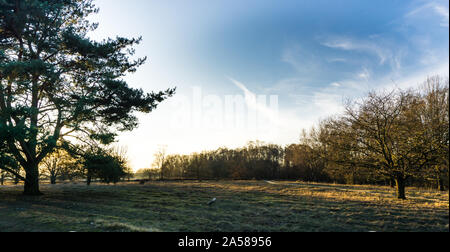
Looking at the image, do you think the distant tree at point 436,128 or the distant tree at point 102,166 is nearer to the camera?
the distant tree at point 436,128

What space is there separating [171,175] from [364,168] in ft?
201

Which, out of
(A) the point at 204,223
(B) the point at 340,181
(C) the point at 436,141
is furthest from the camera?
(B) the point at 340,181

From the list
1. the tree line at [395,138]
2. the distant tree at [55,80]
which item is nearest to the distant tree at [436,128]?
the tree line at [395,138]

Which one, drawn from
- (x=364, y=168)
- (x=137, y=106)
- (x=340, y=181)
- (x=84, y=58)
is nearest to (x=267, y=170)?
(x=340, y=181)

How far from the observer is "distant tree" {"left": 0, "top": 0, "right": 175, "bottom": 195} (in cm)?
1380

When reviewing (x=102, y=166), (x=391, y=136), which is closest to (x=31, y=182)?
(x=102, y=166)

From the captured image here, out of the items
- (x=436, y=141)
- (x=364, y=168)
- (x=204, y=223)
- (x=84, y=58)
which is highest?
(x=84, y=58)

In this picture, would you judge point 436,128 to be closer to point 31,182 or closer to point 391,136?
point 391,136

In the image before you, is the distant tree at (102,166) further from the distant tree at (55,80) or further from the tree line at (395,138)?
the tree line at (395,138)

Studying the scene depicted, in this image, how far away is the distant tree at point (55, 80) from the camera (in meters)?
13.8

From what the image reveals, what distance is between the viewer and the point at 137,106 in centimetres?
1736

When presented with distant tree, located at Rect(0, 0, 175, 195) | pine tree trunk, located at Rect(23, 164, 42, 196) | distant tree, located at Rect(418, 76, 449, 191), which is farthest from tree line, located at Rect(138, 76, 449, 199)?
pine tree trunk, located at Rect(23, 164, 42, 196)

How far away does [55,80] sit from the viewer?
14.8 m
